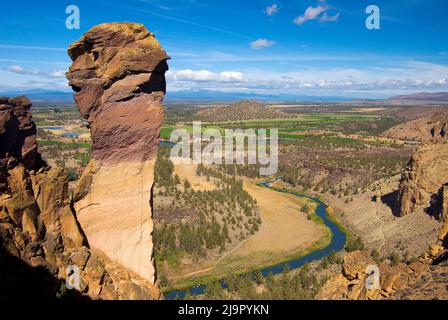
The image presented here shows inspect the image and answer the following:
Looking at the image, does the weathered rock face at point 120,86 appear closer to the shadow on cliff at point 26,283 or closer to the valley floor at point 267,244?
the shadow on cliff at point 26,283

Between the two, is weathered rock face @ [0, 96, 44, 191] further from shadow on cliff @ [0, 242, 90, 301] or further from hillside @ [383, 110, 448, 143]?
hillside @ [383, 110, 448, 143]

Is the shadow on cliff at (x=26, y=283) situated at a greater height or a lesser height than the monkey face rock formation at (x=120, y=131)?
Result: lesser

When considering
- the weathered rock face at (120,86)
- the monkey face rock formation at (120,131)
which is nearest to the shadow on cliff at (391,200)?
the monkey face rock formation at (120,131)

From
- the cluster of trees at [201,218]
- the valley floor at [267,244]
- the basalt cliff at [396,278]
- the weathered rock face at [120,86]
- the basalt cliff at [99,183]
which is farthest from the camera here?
Result: the cluster of trees at [201,218]

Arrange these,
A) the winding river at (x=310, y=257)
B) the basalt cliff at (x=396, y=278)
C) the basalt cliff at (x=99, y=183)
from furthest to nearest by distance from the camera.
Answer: the winding river at (x=310, y=257)
the basalt cliff at (x=396, y=278)
the basalt cliff at (x=99, y=183)

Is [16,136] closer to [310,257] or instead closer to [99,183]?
[99,183]

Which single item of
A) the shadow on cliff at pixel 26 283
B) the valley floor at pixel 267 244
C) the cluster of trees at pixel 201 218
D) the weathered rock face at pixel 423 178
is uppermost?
the shadow on cliff at pixel 26 283

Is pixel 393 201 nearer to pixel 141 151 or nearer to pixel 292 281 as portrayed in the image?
pixel 292 281

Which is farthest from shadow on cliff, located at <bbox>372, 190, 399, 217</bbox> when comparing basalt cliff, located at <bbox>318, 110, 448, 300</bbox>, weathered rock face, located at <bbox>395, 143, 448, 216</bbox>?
basalt cliff, located at <bbox>318, 110, 448, 300</bbox>
